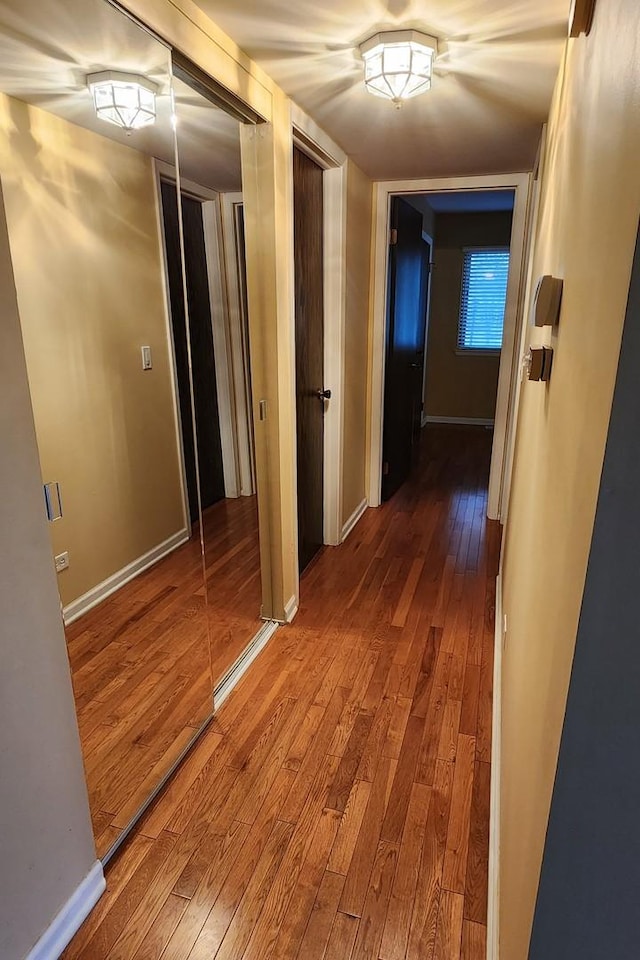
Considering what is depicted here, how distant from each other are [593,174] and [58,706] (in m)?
1.47

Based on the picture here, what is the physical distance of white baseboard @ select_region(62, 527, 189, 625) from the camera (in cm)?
159

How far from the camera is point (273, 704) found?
2.08m

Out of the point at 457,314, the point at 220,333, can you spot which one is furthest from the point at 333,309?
the point at 457,314

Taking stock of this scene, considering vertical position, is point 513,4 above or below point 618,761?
above

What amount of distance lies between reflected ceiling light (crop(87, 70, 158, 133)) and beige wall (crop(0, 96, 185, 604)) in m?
0.07

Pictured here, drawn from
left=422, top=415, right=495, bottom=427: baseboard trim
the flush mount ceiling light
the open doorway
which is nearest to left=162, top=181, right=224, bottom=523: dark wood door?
the flush mount ceiling light

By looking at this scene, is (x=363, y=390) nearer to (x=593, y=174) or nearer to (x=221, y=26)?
Result: (x=221, y=26)

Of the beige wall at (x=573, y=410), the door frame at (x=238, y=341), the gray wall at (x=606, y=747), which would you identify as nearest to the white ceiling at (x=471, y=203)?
the door frame at (x=238, y=341)

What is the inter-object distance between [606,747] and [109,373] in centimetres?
162

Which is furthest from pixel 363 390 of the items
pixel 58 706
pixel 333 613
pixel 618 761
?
pixel 618 761

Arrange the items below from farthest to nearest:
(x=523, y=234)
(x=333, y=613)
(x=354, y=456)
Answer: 1. (x=354, y=456)
2. (x=523, y=234)
3. (x=333, y=613)

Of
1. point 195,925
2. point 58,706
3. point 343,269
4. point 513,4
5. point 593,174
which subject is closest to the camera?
point 593,174

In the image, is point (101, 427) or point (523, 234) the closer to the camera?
point (101, 427)

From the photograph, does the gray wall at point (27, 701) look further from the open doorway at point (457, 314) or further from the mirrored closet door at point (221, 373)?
the open doorway at point (457, 314)
